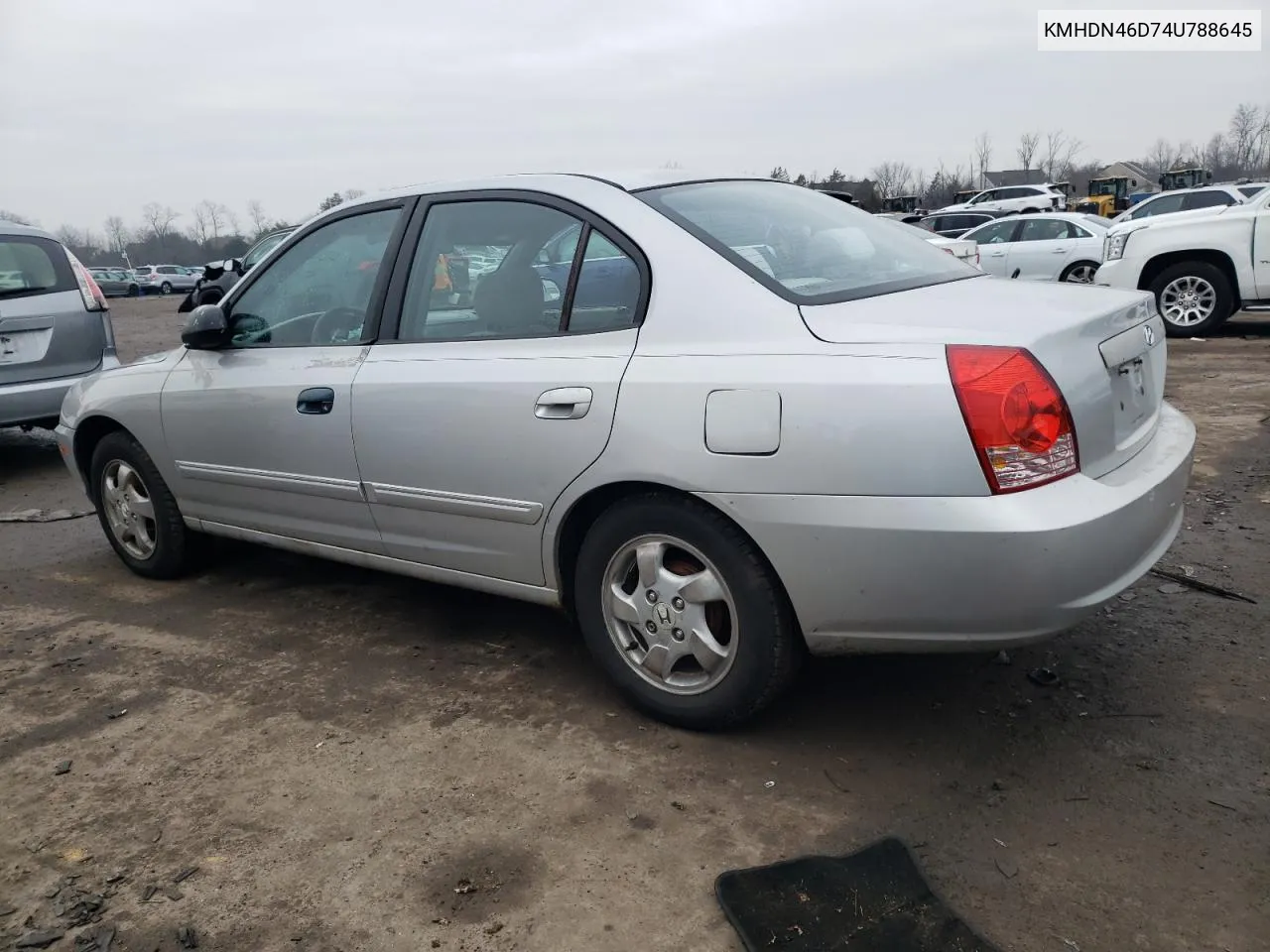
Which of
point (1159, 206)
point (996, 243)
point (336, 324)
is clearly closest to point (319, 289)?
point (336, 324)

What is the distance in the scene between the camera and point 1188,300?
10531 millimetres

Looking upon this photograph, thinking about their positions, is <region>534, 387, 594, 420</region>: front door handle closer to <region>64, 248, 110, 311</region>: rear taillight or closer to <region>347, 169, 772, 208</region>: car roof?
<region>347, 169, 772, 208</region>: car roof

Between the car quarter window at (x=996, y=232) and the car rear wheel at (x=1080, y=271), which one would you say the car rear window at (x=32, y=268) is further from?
the car rear wheel at (x=1080, y=271)

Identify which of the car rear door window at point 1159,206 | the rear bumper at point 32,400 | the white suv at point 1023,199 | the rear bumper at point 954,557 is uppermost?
the white suv at point 1023,199

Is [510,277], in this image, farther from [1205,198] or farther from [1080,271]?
[1205,198]

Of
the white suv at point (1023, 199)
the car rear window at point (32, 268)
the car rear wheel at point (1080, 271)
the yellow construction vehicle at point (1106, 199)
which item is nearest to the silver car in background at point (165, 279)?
the white suv at point (1023, 199)

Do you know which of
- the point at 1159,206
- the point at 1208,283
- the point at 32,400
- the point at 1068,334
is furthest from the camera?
the point at 1159,206

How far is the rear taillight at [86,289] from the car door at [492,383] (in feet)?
15.6

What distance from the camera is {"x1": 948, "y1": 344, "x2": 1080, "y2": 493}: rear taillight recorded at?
232cm

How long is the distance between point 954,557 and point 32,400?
6.44 m

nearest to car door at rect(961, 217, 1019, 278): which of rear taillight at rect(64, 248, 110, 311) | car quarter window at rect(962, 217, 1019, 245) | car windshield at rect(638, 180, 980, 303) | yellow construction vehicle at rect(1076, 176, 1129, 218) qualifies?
car quarter window at rect(962, 217, 1019, 245)

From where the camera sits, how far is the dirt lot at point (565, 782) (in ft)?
7.27

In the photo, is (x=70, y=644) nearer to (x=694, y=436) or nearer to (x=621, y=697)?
(x=621, y=697)

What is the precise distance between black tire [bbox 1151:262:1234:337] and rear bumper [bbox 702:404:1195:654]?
343 inches
